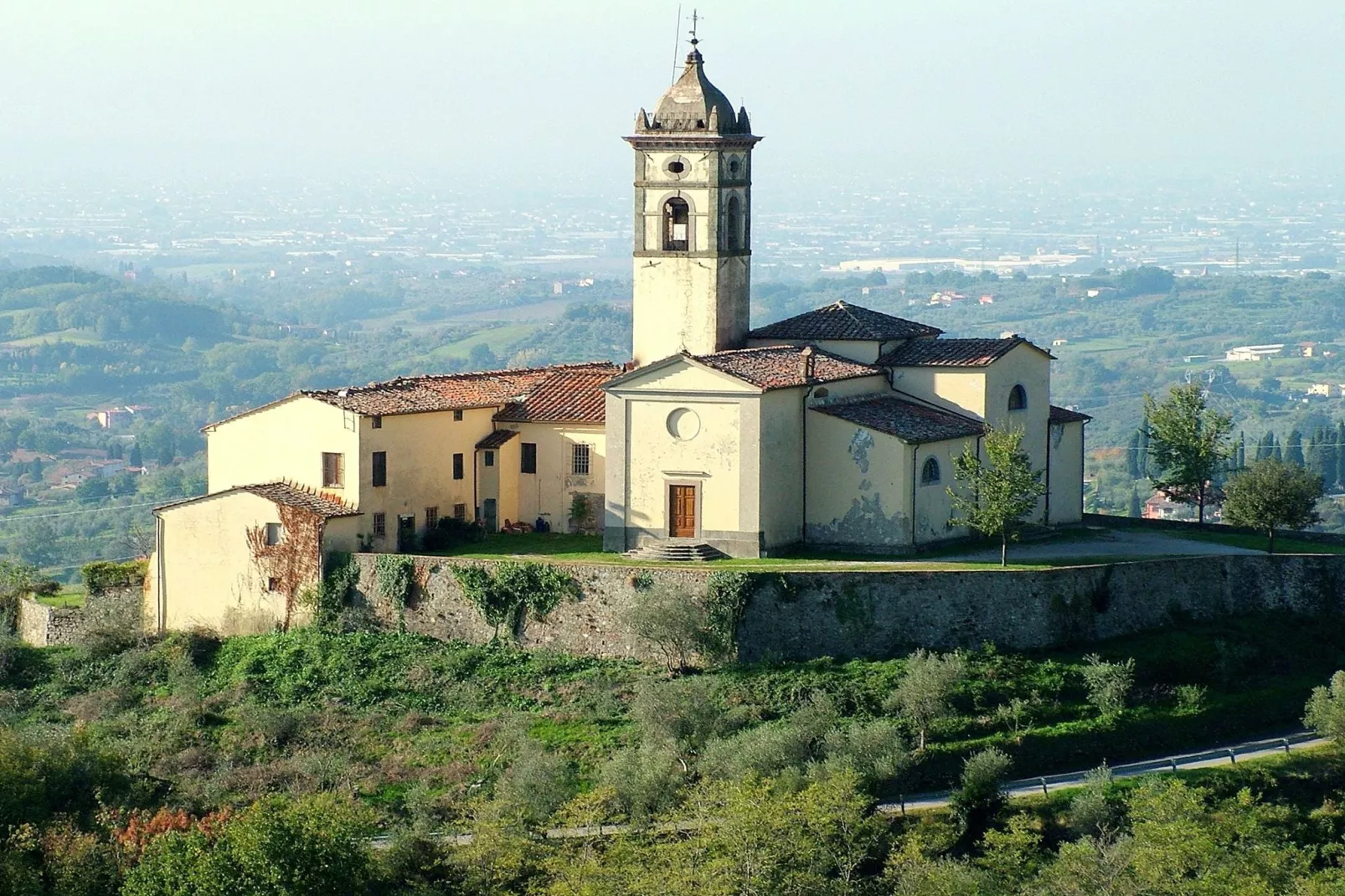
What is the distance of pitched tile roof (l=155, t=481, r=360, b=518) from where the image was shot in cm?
4881

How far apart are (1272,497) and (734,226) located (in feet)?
42.5

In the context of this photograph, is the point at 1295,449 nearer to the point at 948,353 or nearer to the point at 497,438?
the point at 948,353

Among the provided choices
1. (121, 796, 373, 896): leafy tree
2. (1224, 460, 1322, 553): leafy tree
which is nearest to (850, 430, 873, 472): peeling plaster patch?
(1224, 460, 1322, 553): leafy tree

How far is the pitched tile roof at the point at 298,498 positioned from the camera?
48812 mm

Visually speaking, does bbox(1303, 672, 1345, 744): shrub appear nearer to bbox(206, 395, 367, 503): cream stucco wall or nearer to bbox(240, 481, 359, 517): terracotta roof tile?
bbox(240, 481, 359, 517): terracotta roof tile

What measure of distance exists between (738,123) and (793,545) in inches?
378

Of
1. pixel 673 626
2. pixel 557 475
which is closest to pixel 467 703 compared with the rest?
pixel 673 626

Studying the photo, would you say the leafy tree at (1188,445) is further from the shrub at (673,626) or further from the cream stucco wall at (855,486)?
the shrub at (673,626)

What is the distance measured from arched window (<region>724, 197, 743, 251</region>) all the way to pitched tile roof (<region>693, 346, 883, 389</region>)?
7.53 ft

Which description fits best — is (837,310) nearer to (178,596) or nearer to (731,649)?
(731,649)

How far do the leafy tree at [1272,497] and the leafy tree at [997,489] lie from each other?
5599 millimetres

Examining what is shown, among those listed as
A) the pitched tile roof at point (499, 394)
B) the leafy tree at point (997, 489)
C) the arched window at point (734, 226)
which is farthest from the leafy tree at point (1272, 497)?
the pitched tile roof at point (499, 394)

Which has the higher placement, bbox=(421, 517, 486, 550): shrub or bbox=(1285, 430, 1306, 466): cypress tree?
bbox=(421, 517, 486, 550): shrub

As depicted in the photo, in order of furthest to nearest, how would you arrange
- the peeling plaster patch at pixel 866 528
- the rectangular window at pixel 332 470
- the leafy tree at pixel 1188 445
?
the leafy tree at pixel 1188 445, the rectangular window at pixel 332 470, the peeling plaster patch at pixel 866 528
